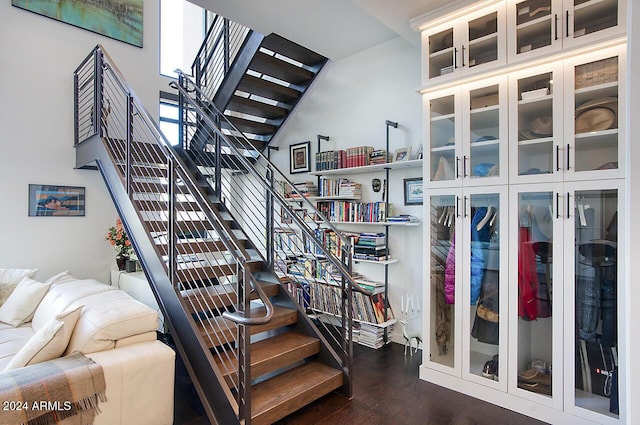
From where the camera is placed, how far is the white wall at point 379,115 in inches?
143

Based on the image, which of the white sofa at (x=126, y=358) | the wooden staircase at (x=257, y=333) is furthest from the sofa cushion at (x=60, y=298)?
the wooden staircase at (x=257, y=333)

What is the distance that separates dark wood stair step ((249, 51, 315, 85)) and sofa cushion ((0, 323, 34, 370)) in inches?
131

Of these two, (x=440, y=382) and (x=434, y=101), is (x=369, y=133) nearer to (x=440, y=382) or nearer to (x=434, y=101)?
(x=434, y=101)

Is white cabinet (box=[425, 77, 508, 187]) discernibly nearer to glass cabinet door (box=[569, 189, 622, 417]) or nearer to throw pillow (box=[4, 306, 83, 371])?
glass cabinet door (box=[569, 189, 622, 417])

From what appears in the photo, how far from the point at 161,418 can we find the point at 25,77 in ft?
13.5

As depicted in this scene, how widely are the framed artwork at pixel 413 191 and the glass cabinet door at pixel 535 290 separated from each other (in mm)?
1097

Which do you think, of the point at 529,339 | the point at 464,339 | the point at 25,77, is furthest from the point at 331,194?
the point at 25,77

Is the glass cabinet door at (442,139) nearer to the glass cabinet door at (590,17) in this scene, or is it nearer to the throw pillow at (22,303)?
the glass cabinet door at (590,17)

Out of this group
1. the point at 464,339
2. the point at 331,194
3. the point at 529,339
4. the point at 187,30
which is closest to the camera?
the point at 529,339

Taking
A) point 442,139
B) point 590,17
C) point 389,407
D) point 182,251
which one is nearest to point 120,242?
point 182,251

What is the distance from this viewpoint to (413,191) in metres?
3.60

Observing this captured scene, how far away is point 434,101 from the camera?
2945mm

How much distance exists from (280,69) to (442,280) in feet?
10.0

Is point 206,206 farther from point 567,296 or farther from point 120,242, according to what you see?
point 567,296
